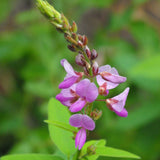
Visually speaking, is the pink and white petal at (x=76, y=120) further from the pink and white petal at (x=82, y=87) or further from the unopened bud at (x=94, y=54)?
the unopened bud at (x=94, y=54)

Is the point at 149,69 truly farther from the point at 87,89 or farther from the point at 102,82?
the point at 87,89

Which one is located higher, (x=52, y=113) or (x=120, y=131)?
(x=52, y=113)

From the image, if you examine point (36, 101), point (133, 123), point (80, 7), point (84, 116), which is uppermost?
point (84, 116)

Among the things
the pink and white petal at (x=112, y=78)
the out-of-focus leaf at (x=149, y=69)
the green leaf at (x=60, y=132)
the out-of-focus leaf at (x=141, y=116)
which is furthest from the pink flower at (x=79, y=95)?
the out-of-focus leaf at (x=141, y=116)

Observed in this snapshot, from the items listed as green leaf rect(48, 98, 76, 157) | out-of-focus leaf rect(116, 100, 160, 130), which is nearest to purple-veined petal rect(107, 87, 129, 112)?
green leaf rect(48, 98, 76, 157)

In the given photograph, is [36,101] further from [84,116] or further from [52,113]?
[84,116]

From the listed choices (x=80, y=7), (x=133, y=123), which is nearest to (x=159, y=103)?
(x=133, y=123)
